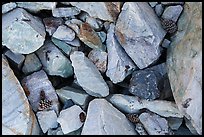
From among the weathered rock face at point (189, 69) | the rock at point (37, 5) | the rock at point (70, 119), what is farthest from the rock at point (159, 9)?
the rock at point (70, 119)

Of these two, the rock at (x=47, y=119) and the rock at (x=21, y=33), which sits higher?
the rock at (x=21, y=33)

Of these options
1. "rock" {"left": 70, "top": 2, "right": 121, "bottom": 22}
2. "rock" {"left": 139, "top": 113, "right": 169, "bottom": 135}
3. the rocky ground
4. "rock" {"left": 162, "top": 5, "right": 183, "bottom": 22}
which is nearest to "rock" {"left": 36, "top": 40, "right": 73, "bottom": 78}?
the rocky ground

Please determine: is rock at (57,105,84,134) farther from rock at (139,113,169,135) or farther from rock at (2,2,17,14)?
rock at (2,2,17,14)

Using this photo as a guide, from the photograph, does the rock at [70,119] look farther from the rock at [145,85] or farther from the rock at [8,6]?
the rock at [8,6]

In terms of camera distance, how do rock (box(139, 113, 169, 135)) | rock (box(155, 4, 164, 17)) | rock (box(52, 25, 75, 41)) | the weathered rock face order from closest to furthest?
the weathered rock face < rock (box(139, 113, 169, 135)) < rock (box(52, 25, 75, 41)) < rock (box(155, 4, 164, 17))

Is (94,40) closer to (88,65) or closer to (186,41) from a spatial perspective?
(88,65)
